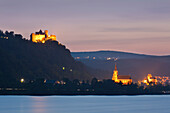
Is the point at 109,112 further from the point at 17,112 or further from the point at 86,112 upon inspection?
the point at 17,112

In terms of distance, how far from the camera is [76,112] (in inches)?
4274

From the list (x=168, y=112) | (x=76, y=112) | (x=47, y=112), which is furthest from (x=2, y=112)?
(x=168, y=112)

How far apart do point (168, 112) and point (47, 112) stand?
32281mm

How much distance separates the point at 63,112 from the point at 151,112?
23.3m

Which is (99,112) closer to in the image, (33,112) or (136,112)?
(136,112)

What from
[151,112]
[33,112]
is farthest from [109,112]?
[33,112]

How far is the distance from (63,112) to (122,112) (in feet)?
52.6

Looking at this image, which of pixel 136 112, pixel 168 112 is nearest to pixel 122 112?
pixel 136 112

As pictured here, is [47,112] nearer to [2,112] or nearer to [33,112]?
[33,112]

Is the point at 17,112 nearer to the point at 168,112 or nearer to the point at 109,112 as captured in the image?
the point at 109,112

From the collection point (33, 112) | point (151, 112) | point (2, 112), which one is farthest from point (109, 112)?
point (2, 112)

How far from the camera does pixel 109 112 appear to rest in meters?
110

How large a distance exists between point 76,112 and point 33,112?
445 inches

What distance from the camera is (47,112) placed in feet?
361
